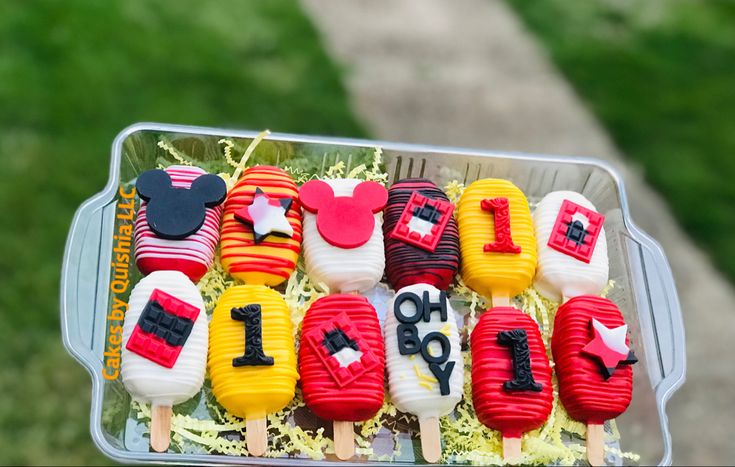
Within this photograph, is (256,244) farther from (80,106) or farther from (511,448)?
(80,106)

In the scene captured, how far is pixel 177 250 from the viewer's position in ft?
6.40

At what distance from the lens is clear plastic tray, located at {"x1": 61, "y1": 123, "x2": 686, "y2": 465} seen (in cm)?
183

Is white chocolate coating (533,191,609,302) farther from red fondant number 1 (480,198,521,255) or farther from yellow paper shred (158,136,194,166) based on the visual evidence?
yellow paper shred (158,136,194,166)

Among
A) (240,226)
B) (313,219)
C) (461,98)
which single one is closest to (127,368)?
(240,226)

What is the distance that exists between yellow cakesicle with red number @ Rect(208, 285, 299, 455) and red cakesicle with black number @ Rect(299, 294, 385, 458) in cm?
5

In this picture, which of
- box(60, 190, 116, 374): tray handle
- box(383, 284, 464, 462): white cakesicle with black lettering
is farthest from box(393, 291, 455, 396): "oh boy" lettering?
box(60, 190, 116, 374): tray handle

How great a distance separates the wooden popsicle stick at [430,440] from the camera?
187 centimetres

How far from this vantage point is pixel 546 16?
455 centimetres

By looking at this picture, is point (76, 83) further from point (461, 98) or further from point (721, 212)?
point (721, 212)

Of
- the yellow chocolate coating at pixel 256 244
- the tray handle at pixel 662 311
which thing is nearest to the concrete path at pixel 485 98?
the tray handle at pixel 662 311

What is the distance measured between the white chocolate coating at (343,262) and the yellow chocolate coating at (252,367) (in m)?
0.15

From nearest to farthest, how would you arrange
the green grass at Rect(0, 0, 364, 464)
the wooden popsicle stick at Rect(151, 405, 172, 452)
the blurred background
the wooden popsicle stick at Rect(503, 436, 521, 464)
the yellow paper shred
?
the wooden popsicle stick at Rect(151, 405, 172, 452)
the wooden popsicle stick at Rect(503, 436, 521, 464)
the yellow paper shred
the green grass at Rect(0, 0, 364, 464)
the blurred background

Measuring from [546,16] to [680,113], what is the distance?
3.31ft

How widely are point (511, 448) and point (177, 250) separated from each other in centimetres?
100
